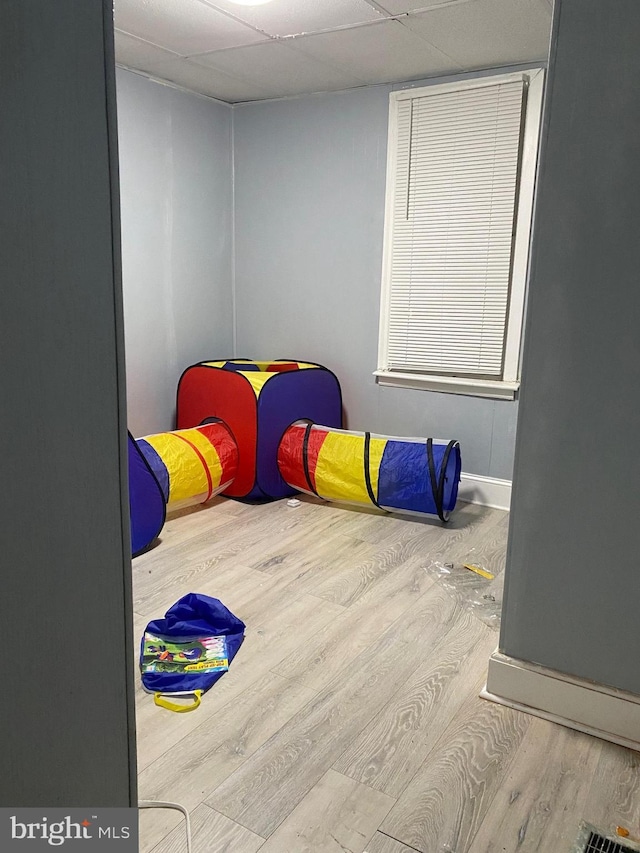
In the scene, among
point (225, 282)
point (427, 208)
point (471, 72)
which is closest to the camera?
point (471, 72)

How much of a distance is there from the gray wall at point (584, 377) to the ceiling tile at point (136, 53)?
2.29 meters

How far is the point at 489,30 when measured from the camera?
3.00 meters

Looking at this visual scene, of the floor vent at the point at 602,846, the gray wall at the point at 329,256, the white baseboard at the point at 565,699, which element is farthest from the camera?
the gray wall at the point at 329,256

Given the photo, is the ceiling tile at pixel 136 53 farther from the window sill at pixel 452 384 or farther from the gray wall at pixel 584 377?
the gray wall at pixel 584 377

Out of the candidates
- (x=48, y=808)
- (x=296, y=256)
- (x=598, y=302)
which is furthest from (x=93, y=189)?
(x=296, y=256)

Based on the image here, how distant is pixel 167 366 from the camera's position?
4.15m

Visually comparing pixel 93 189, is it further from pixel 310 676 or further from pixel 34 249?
pixel 310 676

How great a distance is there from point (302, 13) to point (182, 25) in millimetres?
568

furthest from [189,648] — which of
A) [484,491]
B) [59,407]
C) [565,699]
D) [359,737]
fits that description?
[484,491]

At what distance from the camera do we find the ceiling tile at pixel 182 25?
282 cm

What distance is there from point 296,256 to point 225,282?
0.54 meters

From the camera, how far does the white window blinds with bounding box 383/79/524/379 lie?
3557 millimetres

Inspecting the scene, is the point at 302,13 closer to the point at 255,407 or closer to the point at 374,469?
the point at 255,407

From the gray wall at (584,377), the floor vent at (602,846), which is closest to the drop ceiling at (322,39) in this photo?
the gray wall at (584,377)
